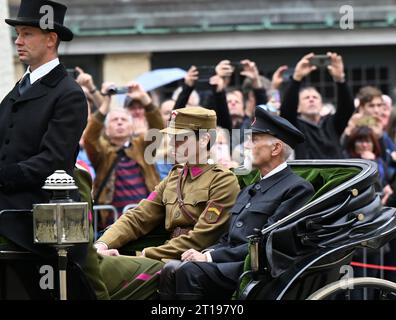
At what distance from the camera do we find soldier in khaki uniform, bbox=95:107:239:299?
7.45 m

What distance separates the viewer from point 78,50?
738 inches

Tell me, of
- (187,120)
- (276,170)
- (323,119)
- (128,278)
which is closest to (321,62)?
(323,119)

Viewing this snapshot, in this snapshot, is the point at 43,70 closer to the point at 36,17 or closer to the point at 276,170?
the point at 36,17

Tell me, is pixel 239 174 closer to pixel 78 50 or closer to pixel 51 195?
pixel 51 195

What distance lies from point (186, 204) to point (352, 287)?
1.25m

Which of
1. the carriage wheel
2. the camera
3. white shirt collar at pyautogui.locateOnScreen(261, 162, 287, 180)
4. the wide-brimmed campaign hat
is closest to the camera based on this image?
the carriage wheel

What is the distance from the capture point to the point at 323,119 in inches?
432

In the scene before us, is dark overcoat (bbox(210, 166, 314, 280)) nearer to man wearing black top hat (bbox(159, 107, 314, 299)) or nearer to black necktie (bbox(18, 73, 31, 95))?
man wearing black top hat (bbox(159, 107, 314, 299))

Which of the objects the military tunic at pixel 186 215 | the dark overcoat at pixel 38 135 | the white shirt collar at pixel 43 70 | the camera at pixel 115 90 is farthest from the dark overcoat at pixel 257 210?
the camera at pixel 115 90

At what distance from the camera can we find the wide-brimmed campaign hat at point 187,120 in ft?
24.9

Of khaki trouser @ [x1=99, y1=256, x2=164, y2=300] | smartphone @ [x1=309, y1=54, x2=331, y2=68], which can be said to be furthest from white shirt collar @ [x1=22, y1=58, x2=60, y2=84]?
smartphone @ [x1=309, y1=54, x2=331, y2=68]

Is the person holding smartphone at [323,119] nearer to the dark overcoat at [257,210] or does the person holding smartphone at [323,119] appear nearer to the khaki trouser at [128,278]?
the dark overcoat at [257,210]

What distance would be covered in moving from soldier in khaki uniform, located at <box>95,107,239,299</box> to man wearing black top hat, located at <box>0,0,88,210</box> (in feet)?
2.92
